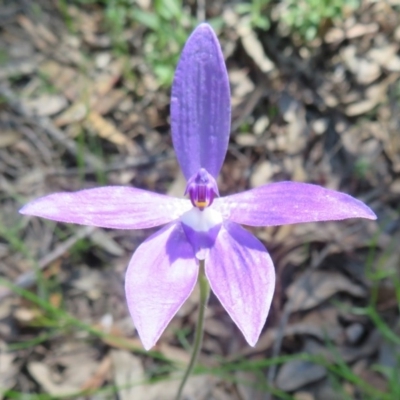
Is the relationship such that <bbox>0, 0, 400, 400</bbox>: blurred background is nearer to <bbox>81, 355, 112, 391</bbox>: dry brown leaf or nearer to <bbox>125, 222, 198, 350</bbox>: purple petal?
<bbox>81, 355, 112, 391</bbox>: dry brown leaf

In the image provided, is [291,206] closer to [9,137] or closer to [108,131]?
[108,131]

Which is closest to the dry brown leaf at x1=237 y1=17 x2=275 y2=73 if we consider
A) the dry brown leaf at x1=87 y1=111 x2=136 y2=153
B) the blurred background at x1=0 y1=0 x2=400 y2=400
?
the blurred background at x1=0 y1=0 x2=400 y2=400

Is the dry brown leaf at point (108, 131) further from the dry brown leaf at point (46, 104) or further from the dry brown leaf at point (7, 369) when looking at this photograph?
the dry brown leaf at point (7, 369)

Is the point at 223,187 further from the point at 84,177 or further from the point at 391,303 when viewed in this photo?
the point at 391,303

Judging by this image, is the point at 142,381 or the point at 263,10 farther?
the point at 263,10

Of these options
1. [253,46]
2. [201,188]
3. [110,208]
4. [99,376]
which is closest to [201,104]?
[201,188]

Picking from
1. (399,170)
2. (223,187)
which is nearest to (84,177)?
(223,187)

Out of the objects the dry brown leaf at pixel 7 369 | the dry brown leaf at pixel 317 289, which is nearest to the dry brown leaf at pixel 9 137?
the dry brown leaf at pixel 7 369
